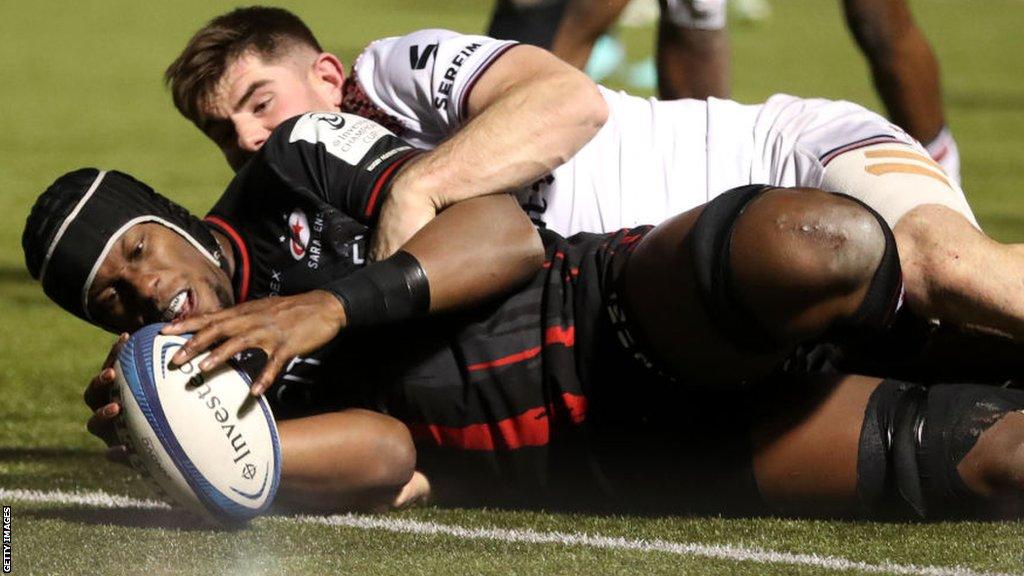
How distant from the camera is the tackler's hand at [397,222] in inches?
160

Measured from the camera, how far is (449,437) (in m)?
4.04

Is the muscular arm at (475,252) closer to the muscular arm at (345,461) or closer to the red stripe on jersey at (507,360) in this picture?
the red stripe on jersey at (507,360)

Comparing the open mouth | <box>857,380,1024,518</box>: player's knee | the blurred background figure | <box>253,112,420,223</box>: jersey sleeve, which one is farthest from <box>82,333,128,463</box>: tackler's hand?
the blurred background figure

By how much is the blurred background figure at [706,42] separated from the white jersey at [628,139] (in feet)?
6.13

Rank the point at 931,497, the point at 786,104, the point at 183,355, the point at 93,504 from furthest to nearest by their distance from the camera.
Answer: the point at 786,104, the point at 93,504, the point at 931,497, the point at 183,355

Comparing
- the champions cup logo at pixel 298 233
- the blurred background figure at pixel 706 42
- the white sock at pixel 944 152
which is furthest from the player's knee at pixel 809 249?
the blurred background figure at pixel 706 42

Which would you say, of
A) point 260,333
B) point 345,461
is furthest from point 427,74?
point 260,333

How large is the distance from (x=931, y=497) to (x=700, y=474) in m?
0.50

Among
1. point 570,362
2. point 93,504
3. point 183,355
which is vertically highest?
point 183,355

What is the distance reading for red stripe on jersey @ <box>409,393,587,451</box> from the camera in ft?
13.0

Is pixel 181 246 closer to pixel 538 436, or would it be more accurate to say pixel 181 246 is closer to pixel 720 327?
pixel 538 436

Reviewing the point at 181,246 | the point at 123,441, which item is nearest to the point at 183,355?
the point at 123,441

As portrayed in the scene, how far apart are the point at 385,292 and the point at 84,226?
0.76 metres

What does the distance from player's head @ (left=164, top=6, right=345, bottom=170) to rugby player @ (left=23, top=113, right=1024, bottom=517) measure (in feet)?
1.73
